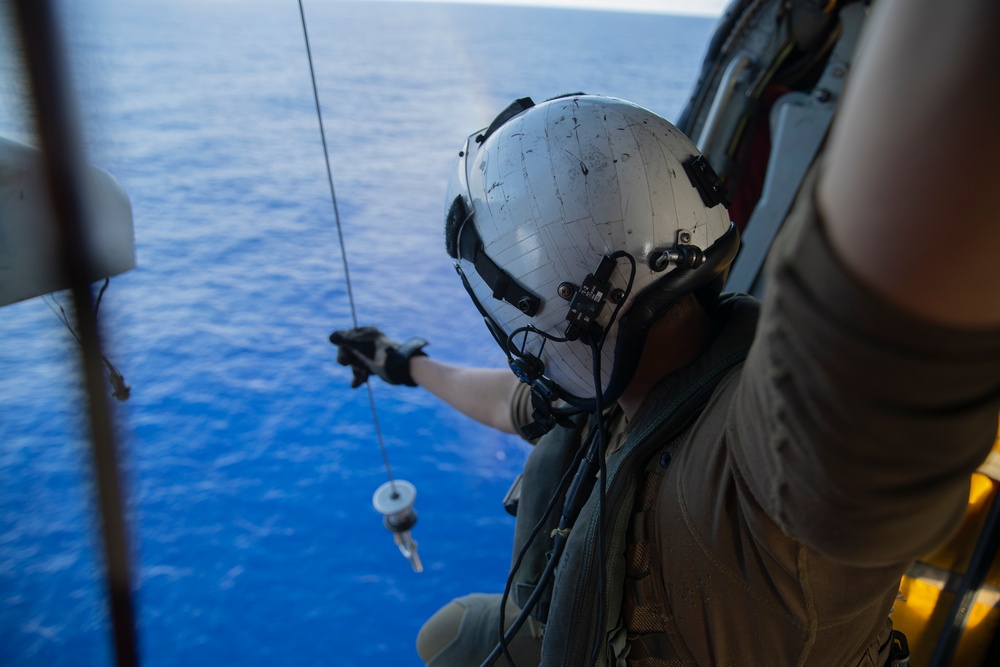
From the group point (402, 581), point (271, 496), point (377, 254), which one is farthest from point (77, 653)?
point (377, 254)

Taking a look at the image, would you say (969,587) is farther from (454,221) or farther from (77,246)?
(77,246)

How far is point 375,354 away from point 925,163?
1.88 meters

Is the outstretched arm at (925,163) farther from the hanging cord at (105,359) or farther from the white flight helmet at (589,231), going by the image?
the hanging cord at (105,359)

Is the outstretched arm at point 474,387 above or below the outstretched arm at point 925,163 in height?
below

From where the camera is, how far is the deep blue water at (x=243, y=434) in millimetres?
2342

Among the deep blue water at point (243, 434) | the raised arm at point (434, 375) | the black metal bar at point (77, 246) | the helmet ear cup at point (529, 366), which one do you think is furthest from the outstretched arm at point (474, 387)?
the black metal bar at point (77, 246)

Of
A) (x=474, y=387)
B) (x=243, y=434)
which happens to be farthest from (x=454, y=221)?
(x=243, y=434)

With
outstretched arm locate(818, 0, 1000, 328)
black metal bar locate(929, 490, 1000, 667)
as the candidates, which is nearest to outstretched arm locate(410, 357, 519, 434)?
black metal bar locate(929, 490, 1000, 667)

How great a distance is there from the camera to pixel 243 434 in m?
3.26

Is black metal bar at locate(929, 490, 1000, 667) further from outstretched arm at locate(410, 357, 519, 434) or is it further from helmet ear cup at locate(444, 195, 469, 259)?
helmet ear cup at locate(444, 195, 469, 259)

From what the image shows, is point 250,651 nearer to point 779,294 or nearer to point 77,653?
point 77,653

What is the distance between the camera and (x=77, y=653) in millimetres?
2230

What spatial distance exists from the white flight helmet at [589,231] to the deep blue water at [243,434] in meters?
0.63

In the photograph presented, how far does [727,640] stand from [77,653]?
93.9 inches
